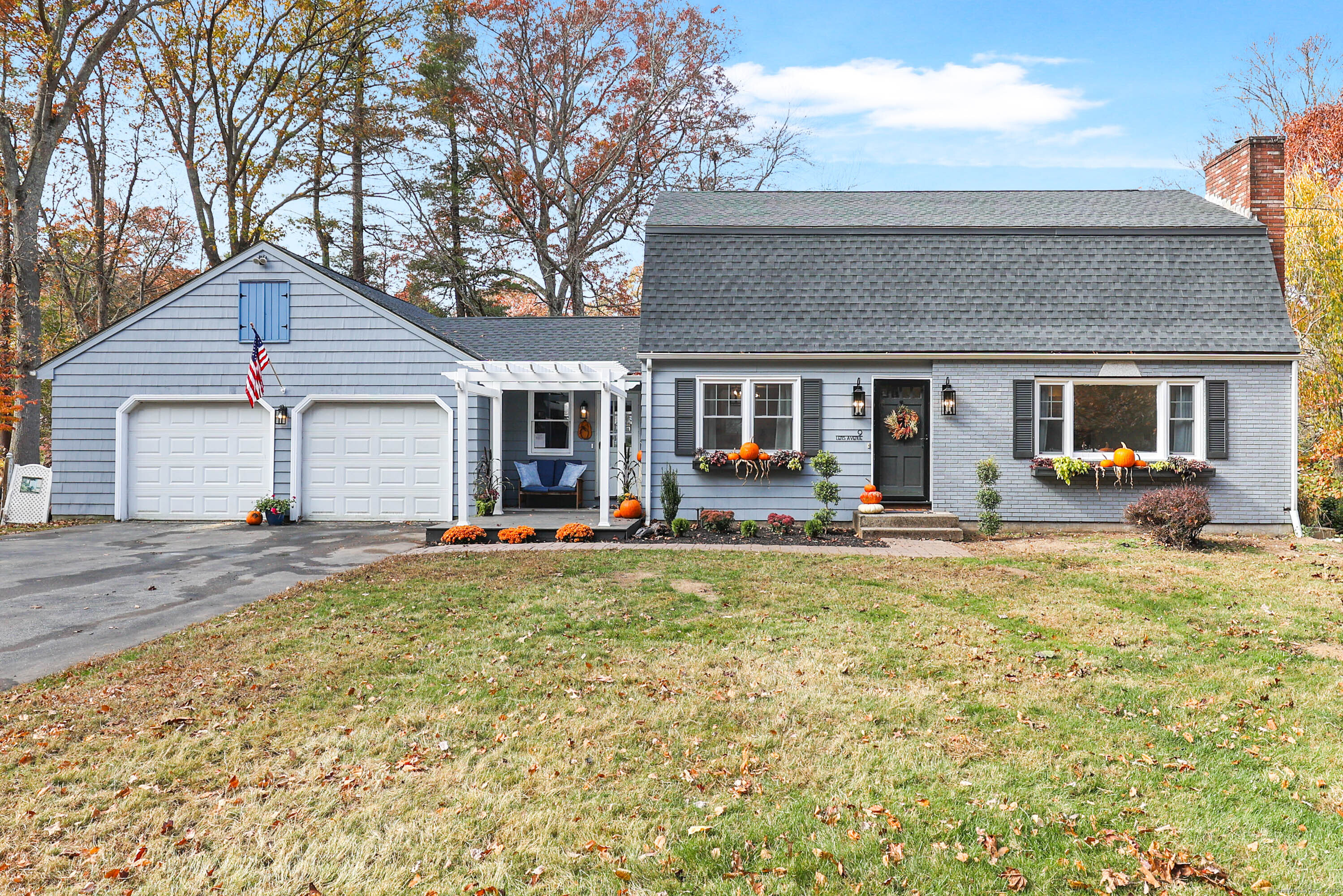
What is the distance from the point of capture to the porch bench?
12.7m

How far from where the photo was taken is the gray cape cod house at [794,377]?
36.1ft

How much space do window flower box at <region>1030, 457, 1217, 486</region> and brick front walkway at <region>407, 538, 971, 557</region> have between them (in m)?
2.11

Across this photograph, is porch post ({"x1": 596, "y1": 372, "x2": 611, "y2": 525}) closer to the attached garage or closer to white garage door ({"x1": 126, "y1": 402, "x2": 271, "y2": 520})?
the attached garage

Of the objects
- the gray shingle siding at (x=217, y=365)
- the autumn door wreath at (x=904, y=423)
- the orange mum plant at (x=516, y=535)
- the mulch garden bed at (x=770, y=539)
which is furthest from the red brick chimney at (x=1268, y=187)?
the gray shingle siding at (x=217, y=365)

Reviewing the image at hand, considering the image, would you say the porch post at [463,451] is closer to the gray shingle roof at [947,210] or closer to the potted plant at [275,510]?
the potted plant at [275,510]

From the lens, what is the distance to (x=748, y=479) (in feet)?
37.2

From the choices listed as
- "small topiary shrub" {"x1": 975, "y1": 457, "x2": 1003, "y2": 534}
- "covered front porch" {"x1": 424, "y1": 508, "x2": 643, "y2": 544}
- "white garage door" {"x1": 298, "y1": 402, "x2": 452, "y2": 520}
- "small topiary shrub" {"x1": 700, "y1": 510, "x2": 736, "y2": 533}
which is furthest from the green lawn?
"white garage door" {"x1": 298, "y1": 402, "x2": 452, "y2": 520}

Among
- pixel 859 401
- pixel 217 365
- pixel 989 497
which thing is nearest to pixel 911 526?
pixel 989 497

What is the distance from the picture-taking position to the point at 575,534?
10.0 meters

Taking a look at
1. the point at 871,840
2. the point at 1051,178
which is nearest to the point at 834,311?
the point at 871,840

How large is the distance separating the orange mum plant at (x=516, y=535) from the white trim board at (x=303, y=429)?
3.07 metres

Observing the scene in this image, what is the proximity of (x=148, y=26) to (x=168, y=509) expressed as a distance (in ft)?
41.5

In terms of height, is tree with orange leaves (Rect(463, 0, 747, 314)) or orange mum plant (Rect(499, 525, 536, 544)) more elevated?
tree with orange leaves (Rect(463, 0, 747, 314))

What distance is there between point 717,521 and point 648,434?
5.54 feet
